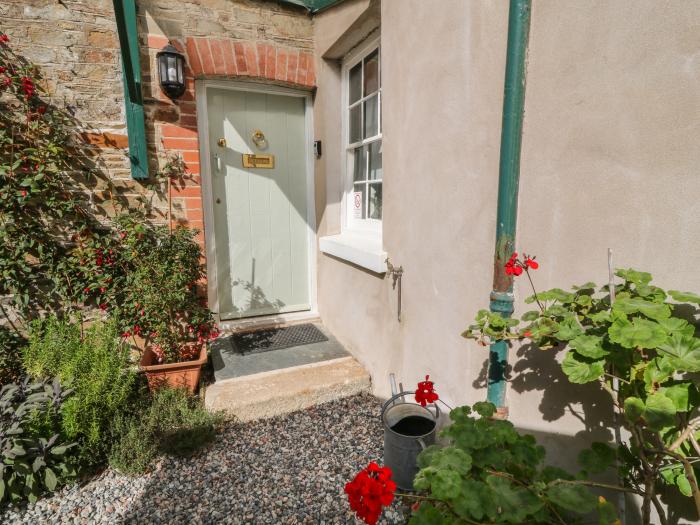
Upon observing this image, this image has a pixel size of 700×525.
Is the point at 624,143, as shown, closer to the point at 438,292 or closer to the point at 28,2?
the point at 438,292

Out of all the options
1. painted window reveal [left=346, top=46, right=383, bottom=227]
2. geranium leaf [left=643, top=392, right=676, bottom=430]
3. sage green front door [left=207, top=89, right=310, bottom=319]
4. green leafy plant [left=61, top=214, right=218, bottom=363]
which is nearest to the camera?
geranium leaf [left=643, top=392, right=676, bottom=430]

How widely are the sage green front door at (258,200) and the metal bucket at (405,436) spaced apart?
2.10m

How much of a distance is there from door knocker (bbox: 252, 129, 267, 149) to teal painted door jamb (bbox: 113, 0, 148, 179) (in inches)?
36.9

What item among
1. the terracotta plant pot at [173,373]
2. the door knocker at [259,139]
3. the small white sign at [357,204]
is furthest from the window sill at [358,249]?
the terracotta plant pot at [173,373]

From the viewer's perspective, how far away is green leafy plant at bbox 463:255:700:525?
93cm

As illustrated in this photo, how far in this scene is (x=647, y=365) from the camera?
3.30ft

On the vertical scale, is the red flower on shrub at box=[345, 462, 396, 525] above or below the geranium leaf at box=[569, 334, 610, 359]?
below

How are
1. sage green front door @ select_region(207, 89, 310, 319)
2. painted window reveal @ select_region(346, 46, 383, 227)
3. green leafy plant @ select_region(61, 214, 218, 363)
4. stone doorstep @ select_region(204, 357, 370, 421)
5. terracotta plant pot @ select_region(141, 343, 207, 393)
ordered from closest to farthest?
stone doorstep @ select_region(204, 357, 370, 421), terracotta plant pot @ select_region(141, 343, 207, 393), green leafy plant @ select_region(61, 214, 218, 363), painted window reveal @ select_region(346, 46, 383, 227), sage green front door @ select_region(207, 89, 310, 319)

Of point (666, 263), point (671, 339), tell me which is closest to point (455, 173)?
point (666, 263)

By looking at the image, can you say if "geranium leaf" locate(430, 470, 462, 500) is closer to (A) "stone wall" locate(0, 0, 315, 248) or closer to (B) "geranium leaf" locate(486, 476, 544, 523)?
(B) "geranium leaf" locate(486, 476, 544, 523)

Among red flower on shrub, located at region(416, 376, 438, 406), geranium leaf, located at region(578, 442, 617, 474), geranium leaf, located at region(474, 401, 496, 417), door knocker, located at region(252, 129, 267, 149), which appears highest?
door knocker, located at region(252, 129, 267, 149)

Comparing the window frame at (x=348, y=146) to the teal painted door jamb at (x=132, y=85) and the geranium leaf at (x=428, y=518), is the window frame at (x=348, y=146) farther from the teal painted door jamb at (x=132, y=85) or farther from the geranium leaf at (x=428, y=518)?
the geranium leaf at (x=428, y=518)

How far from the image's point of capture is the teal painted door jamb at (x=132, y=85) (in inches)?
110

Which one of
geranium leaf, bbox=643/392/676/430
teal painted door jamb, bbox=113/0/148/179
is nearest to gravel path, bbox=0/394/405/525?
geranium leaf, bbox=643/392/676/430
